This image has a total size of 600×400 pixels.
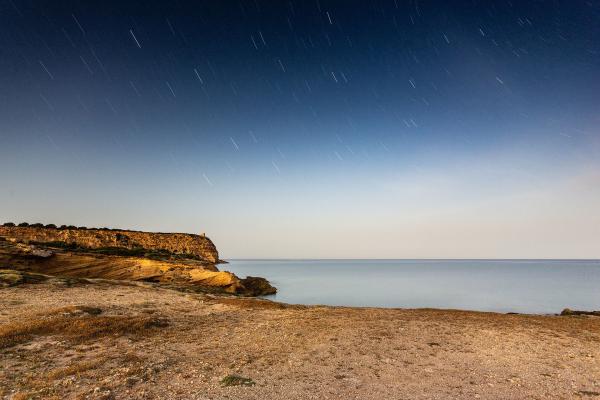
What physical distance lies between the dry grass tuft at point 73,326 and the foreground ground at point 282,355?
0.06 meters

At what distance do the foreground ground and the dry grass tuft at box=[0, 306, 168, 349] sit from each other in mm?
63

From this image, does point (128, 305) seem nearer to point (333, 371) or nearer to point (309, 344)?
point (309, 344)

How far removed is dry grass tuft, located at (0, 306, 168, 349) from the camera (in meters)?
14.5

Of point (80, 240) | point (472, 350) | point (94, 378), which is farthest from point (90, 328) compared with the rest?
point (80, 240)

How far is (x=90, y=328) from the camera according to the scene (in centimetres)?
1609

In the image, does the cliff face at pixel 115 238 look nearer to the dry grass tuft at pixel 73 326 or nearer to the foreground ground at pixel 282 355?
the dry grass tuft at pixel 73 326

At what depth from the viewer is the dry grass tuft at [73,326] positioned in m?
14.5

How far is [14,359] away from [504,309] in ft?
189

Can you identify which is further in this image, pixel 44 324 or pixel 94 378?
pixel 44 324

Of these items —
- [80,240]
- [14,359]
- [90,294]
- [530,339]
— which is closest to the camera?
[14,359]

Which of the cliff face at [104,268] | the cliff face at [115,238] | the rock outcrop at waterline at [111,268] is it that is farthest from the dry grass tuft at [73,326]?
the cliff face at [115,238]

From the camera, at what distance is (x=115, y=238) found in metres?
96.2

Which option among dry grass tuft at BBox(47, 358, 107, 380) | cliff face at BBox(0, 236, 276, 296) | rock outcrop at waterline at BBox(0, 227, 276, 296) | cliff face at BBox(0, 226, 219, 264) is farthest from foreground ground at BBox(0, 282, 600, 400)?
cliff face at BBox(0, 226, 219, 264)

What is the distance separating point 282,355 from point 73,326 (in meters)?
10.6
